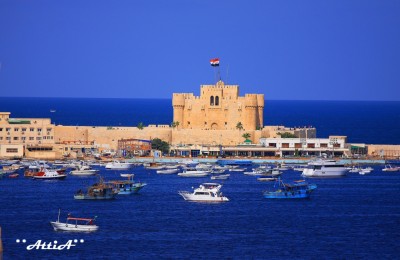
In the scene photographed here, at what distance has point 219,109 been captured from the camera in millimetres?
100500

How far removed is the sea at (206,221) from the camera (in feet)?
174

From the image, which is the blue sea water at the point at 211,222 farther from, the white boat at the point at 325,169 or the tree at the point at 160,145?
the tree at the point at 160,145

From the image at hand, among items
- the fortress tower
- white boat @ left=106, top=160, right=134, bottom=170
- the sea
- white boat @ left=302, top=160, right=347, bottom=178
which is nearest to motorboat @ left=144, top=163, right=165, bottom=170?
white boat @ left=106, top=160, right=134, bottom=170

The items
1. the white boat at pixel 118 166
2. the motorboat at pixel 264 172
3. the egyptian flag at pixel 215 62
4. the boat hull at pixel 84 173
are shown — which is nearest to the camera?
the boat hull at pixel 84 173

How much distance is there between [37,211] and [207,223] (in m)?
9.00

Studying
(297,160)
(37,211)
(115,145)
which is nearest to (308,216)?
(37,211)

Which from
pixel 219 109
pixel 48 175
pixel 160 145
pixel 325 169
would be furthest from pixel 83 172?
pixel 219 109

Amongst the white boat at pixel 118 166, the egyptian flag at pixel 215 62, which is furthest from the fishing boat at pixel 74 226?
the egyptian flag at pixel 215 62

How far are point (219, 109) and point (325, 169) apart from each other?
54.5ft

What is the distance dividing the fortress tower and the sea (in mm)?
16427

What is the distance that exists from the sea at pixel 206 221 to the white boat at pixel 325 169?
51.2 inches

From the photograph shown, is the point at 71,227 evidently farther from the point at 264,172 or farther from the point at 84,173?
the point at 264,172

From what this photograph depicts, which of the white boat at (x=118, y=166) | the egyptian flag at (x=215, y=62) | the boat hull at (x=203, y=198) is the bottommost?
the boat hull at (x=203, y=198)

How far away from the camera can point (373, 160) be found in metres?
94.8
